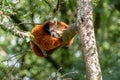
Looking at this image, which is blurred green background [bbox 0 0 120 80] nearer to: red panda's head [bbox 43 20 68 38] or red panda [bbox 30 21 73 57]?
red panda's head [bbox 43 20 68 38]

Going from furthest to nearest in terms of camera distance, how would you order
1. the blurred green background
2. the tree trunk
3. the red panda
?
the blurred green background, the red panda, the tree trunk

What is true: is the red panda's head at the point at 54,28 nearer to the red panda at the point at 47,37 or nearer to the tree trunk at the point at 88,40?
the red panda at the point at 47,37

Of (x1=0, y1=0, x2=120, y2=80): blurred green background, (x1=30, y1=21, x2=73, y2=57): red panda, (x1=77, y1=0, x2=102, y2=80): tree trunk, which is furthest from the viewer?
(x1=0, y1=0, x2=120, y2=80): blurred green background

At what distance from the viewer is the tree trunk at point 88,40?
16.2 ft

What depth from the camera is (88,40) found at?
4.95 meters

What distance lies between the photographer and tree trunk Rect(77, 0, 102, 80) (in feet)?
16.2

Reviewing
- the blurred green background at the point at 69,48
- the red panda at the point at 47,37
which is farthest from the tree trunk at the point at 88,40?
the blurred green background at the point at 69,48

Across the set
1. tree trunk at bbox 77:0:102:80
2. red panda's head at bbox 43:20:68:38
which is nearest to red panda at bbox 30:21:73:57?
red panda's head at bbox 43:20:68:38

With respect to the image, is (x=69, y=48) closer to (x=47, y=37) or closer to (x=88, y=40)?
(x=47, y=37)

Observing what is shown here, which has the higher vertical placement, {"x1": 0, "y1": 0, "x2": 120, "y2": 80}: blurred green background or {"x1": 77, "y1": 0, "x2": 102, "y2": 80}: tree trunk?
{"x1": 77, "y1": 0, "x2": 102, "y2": 80}: tree trunk

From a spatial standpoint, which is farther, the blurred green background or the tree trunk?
the blurred green background

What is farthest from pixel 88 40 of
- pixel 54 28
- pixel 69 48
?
pixel 69 48

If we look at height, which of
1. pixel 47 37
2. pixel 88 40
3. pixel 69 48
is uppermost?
pixel 88 40

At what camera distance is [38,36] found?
6227 millimetres
